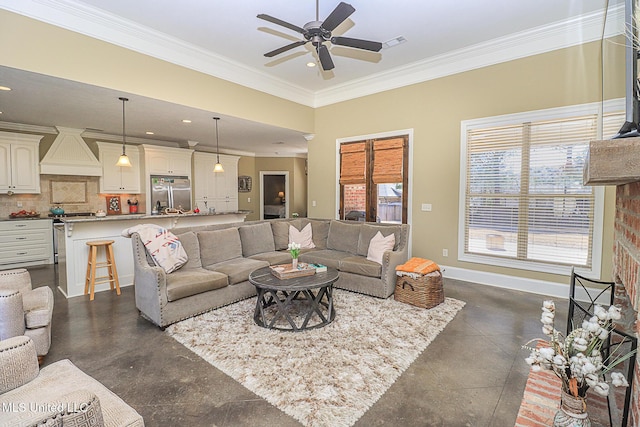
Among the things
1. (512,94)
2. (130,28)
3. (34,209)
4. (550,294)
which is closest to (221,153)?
(34,209)

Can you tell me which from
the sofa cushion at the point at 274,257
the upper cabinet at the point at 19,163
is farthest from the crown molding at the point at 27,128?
the sofa cushion at the point at 274,257

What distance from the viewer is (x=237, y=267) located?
3.84m

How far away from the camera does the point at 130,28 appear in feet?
12.1

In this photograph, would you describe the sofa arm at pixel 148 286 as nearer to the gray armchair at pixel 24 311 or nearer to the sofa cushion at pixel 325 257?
the gray armchair at pixel 24 311

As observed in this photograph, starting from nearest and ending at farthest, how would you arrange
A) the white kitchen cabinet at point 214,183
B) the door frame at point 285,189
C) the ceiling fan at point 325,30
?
the ceiling fan at point 325,30, the white kitchen cabinet at point 214,183, the door frame at point 285,189

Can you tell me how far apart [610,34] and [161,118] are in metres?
6.41

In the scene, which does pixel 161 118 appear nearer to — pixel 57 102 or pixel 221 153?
pixel 57 102

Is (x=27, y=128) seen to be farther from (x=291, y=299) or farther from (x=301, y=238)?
(x=291, y=299)

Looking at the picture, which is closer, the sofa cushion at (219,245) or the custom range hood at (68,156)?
the sofa cushion at (219,245)

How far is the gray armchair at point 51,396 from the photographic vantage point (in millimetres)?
941

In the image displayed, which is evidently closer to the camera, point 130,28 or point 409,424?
point 409,424

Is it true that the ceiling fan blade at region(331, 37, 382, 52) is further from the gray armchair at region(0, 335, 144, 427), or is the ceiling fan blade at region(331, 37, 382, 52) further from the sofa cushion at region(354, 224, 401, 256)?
the gray armchair at region(0, 335, 144, 427)

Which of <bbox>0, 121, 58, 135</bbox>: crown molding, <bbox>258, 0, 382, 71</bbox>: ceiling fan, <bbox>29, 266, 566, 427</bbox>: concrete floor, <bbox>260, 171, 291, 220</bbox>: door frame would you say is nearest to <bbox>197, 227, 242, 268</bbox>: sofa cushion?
<bbox>29, 266, 566, 427</bbox>: concrete floor

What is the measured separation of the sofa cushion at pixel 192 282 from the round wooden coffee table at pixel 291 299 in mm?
477
